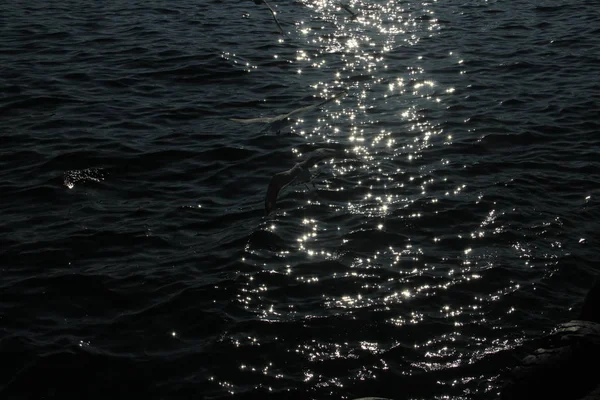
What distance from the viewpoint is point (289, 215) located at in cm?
1006

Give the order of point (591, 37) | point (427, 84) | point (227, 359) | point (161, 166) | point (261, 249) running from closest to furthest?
1. point (227, 359)
2. point (261, 249)
3. point (161, 166)
4. point (427, 84)
5. point (591, 37)

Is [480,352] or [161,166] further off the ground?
[480,352]

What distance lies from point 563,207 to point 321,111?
17.0ft

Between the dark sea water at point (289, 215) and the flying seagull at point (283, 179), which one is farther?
the flying seagull at point (283, 179)

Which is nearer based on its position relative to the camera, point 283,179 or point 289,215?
point 283,179

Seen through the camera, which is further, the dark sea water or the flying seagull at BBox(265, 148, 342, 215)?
the flying seagull at BBox(265, 148, 342, 215)

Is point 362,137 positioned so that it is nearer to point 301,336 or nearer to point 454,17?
point 301,336

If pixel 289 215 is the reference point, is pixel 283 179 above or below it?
above

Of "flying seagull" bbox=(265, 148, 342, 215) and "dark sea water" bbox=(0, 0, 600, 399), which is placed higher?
"flying seagull" bbox=(265, 148, 342, 215)

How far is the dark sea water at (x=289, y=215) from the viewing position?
7293 mm

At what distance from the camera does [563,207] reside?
1015 cm

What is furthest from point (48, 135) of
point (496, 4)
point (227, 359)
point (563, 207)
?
point (496, 4)

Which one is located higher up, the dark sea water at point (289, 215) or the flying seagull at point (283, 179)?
the flying seagull at point (283, 179)

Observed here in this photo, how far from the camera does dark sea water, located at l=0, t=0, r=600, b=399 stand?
287 inches
